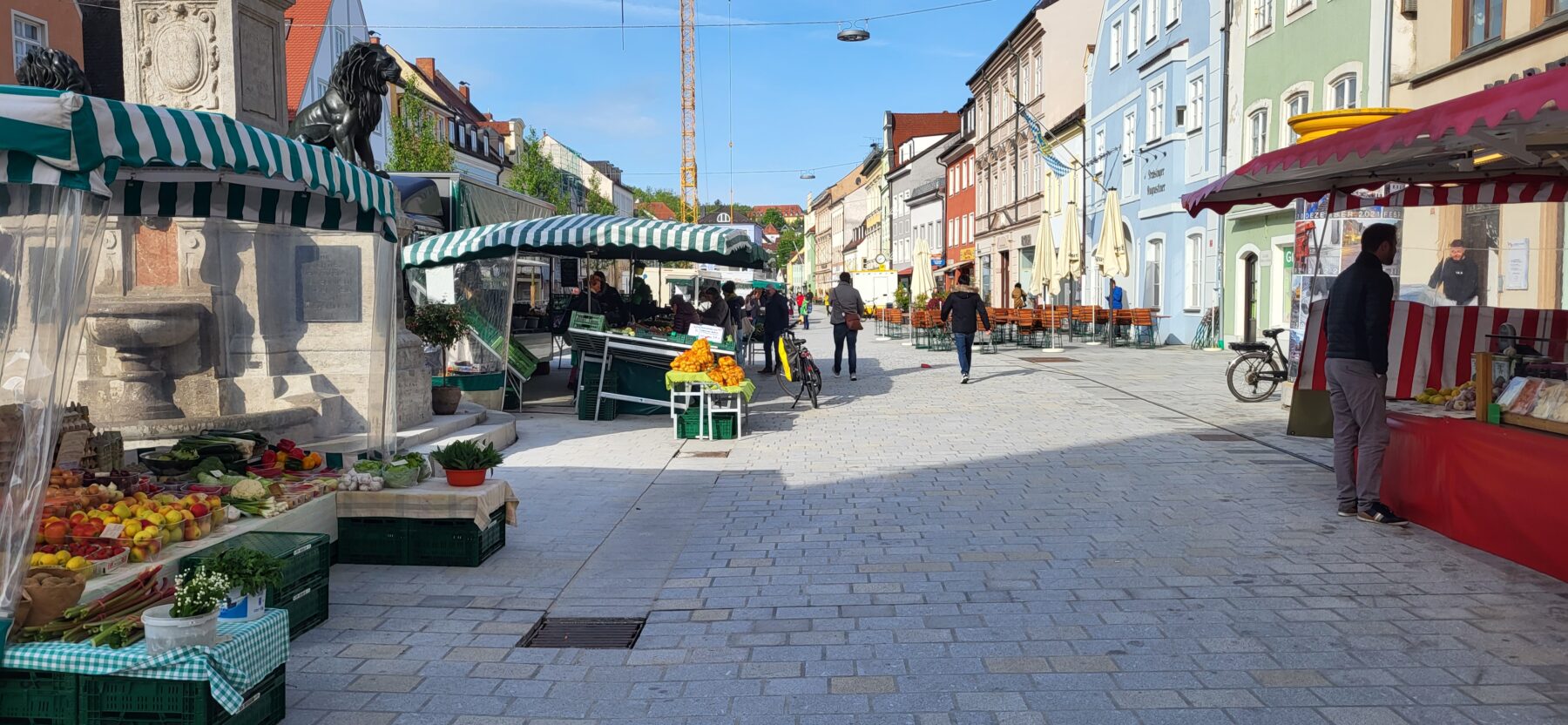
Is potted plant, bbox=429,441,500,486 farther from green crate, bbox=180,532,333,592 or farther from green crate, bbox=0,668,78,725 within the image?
green crate, bbox=0,668,78,725

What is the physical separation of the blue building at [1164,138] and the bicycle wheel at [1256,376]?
9.42 meters

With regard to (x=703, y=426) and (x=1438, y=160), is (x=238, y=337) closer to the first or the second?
(x=703, y=426)

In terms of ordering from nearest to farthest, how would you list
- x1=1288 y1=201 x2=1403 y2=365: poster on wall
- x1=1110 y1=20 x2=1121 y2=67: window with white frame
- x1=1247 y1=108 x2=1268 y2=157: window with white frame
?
x1=1288 y1=201 x2=1403 y2=365: poster on wall, x1=1247 y1=108 x2=1268 y2=157: window with white frame, x1=1110 y1=20 x2=1121 y2=67: window with white frame

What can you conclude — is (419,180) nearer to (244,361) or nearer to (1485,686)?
(244,361)

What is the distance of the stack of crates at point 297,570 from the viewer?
4762 mm

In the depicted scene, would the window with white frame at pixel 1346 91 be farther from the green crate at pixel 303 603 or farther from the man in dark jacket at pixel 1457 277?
the green crate at pixel 303 603

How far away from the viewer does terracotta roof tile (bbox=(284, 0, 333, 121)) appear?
37.8m

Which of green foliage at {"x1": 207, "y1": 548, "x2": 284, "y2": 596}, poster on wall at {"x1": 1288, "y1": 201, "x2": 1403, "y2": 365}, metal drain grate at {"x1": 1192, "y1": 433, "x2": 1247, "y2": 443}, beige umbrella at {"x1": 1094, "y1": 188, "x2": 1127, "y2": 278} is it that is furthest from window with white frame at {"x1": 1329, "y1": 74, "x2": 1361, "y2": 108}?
green foliage at {"x1": 207, "y1": 548, "x2": 284, "y2": 596}

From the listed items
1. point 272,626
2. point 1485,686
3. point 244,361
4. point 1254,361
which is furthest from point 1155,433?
point 272,626

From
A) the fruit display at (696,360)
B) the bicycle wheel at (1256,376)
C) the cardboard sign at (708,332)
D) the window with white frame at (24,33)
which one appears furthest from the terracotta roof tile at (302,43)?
the bicycle wheel at (1256,376)

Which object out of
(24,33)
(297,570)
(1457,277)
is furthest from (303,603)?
(24,33)

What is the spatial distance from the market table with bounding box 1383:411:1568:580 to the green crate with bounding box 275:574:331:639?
6003 millimetres

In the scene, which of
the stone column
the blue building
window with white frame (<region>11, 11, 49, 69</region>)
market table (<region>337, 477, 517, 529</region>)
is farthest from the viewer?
the blue building

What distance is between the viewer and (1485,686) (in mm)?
4137
